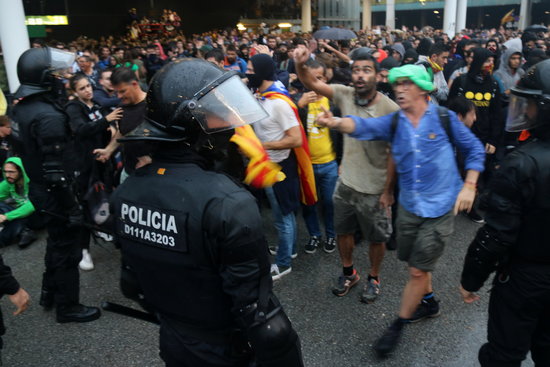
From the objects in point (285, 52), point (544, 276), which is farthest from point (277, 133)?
point (285, 52)

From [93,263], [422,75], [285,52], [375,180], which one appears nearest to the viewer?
[422,75]

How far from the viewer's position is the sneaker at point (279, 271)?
4.16 metres

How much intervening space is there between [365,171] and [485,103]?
269 cm

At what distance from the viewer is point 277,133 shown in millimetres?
3893

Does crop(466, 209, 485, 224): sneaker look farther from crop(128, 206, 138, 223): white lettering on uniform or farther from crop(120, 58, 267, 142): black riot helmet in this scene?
crop(128, 206, 138, 223): white lettering on uniform

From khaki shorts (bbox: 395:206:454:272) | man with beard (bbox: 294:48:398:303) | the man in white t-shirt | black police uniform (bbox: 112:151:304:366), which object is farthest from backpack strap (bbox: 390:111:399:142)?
black police uniform (bbox: 112:151:304:366)

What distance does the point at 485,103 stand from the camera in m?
5.34

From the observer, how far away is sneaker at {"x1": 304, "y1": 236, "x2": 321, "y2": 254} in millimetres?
4656

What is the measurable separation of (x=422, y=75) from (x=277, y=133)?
4.53ft

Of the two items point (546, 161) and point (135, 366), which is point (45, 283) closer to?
point (135, 366)

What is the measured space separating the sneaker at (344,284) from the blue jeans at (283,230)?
1.87ft

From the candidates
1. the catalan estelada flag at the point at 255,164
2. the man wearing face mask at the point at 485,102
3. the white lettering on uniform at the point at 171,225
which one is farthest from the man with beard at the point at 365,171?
the man wearing face mask at the point at 485,102

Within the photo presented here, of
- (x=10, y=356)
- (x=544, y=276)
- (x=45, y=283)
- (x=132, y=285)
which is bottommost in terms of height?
(x=10, y=356)

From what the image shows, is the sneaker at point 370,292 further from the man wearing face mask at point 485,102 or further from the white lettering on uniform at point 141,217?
the white lettering on uniform at point 141,217
